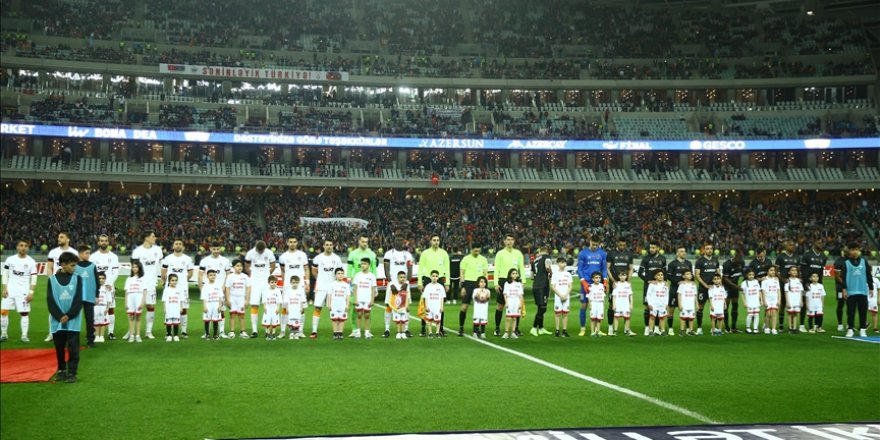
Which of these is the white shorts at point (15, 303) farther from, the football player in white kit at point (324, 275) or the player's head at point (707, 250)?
the player's head at point (707, 250)

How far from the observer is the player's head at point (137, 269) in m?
16.0

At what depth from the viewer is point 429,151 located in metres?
60.1

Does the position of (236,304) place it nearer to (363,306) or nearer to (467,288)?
(363,306)

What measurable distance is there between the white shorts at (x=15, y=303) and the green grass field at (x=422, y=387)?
2.40 ft

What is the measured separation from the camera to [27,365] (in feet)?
41.0

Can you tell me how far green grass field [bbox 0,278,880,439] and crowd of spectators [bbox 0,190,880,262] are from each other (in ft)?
89.2

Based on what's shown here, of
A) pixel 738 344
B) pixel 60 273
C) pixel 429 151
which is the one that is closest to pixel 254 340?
pixel 60 273

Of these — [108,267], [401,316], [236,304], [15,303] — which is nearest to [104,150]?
[108,267]

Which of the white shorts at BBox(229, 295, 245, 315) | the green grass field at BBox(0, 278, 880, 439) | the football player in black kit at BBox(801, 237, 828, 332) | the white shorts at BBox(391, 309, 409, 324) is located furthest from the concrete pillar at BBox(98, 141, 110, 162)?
the football player in black kit at BBox(801, 237, 828, 332)

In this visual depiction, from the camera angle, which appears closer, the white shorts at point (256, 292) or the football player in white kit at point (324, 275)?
the football player in white kit at point (324, 275)

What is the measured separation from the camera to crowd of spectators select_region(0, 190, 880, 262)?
45.6 meters

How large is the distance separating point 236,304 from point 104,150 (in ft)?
143

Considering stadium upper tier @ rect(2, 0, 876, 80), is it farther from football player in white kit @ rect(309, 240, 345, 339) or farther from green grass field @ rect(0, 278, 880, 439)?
green grass field @ rect(0, 278, 880, 439)

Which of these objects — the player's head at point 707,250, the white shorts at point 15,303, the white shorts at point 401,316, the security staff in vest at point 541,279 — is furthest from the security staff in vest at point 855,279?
the white shorts at point 15,303
